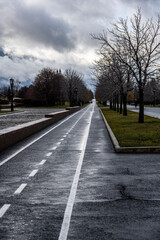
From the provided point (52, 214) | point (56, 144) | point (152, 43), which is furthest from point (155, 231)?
point (152, 43)

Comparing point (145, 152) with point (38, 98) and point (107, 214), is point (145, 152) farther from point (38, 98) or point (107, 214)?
point (38, 98)

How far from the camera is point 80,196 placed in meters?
7.11

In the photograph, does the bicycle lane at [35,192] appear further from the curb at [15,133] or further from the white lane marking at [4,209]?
the curb at [15,133]

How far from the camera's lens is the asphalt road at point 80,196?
5.18 meters

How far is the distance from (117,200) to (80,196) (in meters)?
0.82

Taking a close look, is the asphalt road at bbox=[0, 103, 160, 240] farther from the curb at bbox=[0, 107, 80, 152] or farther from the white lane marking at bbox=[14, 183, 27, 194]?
the curb at bbox=[0, 107, 80, 152]

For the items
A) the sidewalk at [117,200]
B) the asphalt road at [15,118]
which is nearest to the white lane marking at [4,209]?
the sidewalk at [117,200]

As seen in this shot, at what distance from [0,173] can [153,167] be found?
15.2 feet

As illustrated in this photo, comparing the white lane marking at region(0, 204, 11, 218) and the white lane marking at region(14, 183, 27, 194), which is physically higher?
the white lane marking at region(0, 204, 11, 218)

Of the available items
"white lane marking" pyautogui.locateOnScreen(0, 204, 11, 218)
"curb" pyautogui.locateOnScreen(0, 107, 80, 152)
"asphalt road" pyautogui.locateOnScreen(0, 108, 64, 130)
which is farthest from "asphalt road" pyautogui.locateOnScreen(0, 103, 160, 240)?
"asphalt road" pyautogui.locateOnScreen(0, 108, 64, 130)

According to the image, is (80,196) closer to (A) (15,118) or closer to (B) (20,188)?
(B) (20,188)

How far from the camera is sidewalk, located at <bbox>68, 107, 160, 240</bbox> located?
5.11m

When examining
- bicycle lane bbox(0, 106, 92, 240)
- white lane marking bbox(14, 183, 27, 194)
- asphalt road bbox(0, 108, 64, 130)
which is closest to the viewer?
bicycle lane bbox(0, 106, 92, 240)

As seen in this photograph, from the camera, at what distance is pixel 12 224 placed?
545 centimetres
